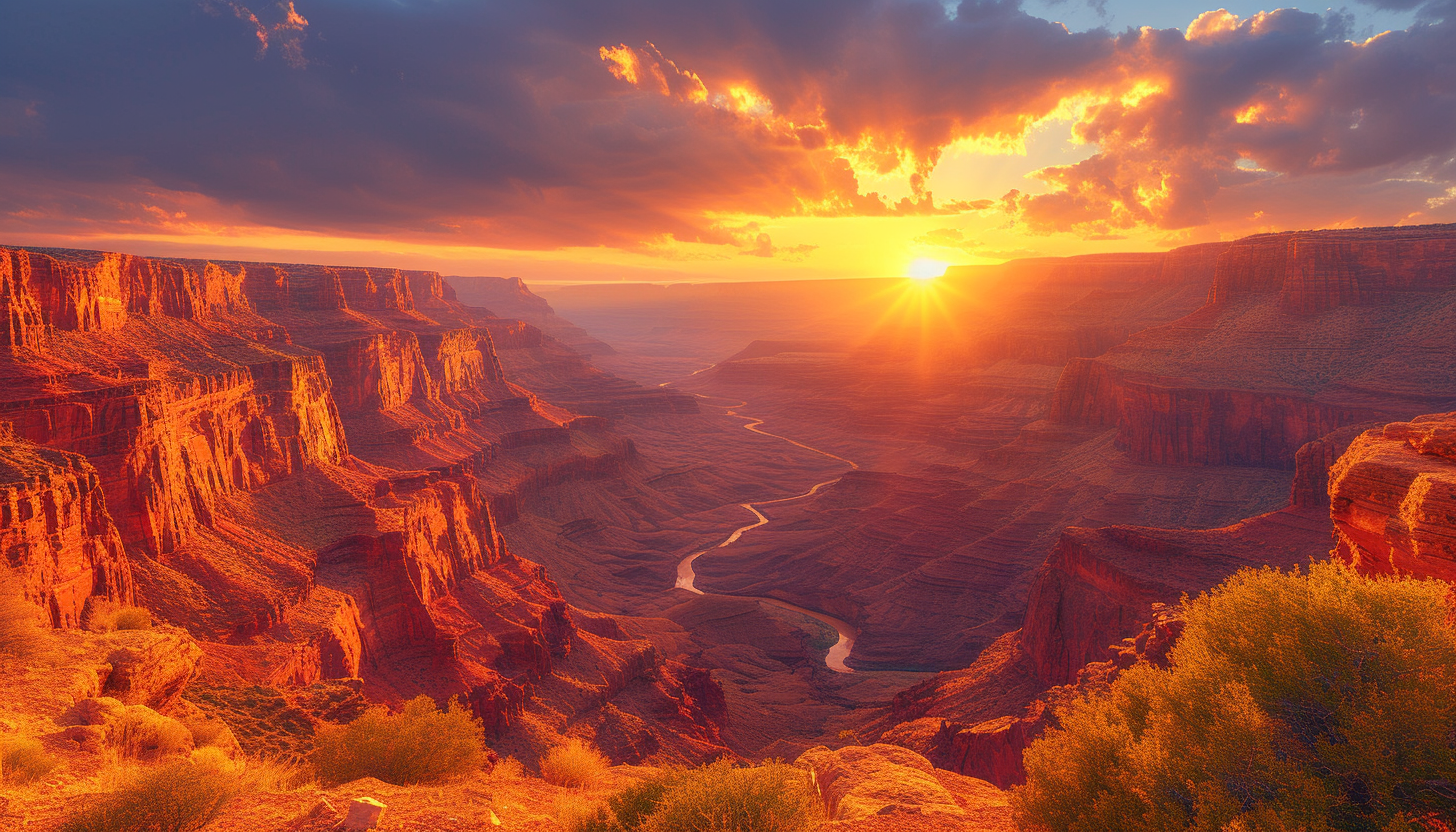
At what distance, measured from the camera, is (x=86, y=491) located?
74.6 ft

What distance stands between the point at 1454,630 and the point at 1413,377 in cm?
6631

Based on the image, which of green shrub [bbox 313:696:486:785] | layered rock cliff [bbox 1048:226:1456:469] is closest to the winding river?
layered rock cliff [bbox 1048:226:1456:469]

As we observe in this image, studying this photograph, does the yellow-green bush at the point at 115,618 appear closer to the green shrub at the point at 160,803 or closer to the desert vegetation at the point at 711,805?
the green shrub at the point at 160,803

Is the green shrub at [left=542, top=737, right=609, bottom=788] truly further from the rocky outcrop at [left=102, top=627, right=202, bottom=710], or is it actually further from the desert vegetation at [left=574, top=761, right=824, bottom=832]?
the rocky outcrop at [left=102, top=627, right=202, bottom=710]

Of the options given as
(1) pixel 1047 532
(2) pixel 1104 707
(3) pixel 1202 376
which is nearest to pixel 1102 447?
(3) pixel 1202 376

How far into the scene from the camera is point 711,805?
11.6 meters

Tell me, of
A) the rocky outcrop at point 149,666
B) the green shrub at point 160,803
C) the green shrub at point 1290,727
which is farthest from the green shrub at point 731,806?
the rocky outcrop at point 149,666

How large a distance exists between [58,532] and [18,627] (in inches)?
235

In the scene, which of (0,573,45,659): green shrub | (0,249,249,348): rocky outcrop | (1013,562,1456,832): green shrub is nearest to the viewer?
(1013,562,1456,832): green shrub

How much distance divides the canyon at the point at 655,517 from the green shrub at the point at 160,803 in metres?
7.77

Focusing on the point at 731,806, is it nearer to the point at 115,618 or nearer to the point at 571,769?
the point at 571,769

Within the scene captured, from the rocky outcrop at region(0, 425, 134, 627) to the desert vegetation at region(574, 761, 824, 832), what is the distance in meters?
19.3

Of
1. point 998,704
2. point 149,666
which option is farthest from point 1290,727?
point 998,704

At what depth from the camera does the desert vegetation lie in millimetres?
11555
